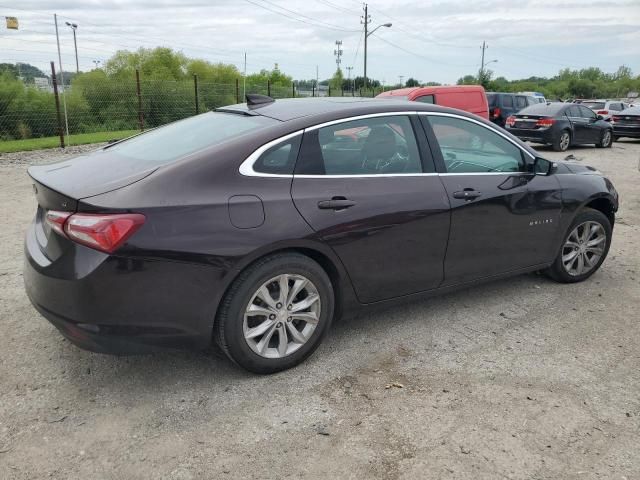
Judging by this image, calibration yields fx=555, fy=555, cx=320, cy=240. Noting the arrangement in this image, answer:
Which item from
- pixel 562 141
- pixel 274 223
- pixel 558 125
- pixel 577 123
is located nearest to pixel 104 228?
pixel 274 223

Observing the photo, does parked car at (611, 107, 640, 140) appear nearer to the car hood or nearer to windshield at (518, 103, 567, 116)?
windshield at (518, 103, 567, 116)

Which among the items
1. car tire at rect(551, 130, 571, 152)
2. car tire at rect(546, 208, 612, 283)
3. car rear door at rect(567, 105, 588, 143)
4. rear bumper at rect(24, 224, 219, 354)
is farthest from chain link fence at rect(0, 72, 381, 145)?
rear bumper at rect(24, 224, 219, 354)

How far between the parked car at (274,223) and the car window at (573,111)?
13.7 m

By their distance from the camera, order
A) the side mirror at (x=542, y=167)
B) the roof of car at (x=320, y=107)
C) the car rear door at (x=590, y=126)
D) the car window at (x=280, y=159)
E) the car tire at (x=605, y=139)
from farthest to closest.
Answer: the car tire at (x=605, y=139)
the car rear door at (x=590, y=126)
the side mirror at (x=542, y=167)
the roof of car at (x=320, y=107)
the car window at (x=280, y=159)

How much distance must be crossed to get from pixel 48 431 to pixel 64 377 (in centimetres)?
53

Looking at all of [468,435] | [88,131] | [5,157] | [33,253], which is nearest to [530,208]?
[468,435]

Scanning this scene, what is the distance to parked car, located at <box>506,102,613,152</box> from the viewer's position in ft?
52.1

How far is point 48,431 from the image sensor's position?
2.73m

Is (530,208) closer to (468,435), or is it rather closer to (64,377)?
(468,435)

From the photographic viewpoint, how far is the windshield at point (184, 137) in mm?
3229

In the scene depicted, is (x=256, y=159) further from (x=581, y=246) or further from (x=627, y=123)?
(x=627, y=123)

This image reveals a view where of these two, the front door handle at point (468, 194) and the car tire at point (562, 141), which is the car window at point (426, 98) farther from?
the front door handle at point (468, 194)

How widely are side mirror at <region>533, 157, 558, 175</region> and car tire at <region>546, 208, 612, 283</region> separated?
1.89ft

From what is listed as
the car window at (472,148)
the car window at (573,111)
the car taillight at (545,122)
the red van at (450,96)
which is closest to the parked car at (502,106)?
the car window at (573,111)
